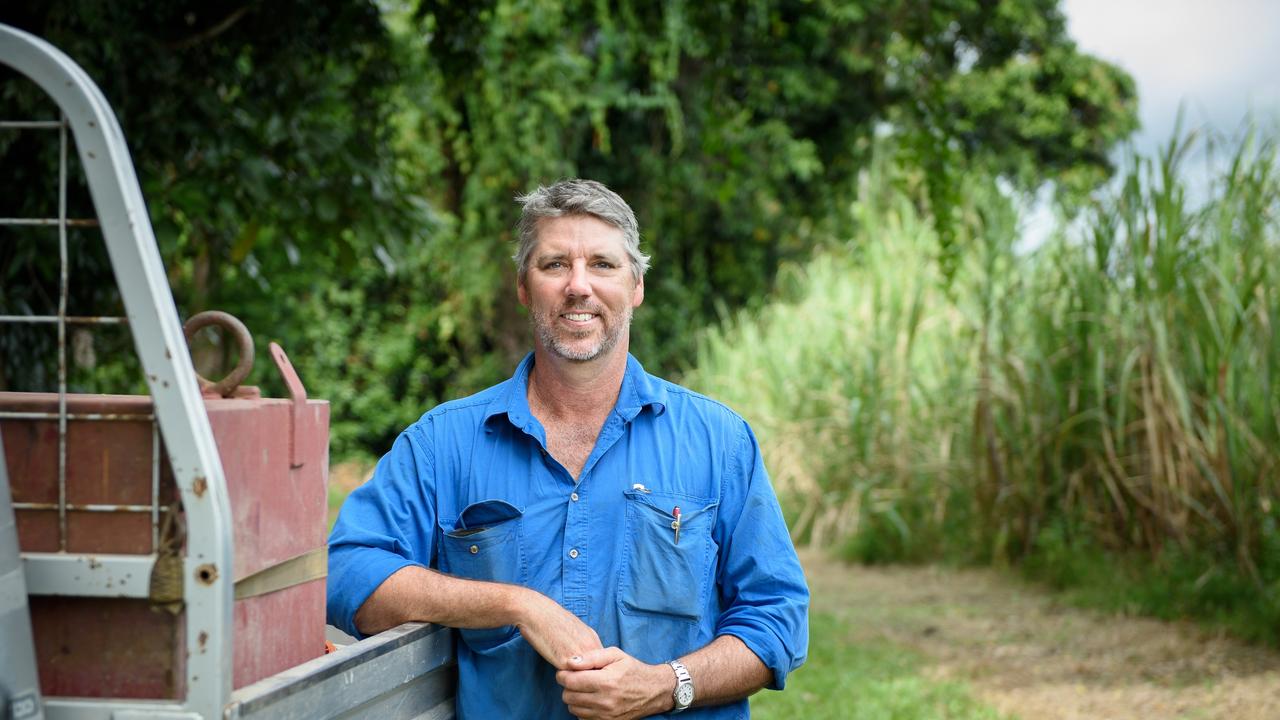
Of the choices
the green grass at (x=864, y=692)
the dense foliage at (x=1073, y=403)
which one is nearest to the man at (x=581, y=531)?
the green grass at (x=864, y=692)

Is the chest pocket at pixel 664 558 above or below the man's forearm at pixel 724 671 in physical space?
above

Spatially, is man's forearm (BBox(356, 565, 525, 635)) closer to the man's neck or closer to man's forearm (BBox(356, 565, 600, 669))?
man's forearm (BBox(356, 565, 600, 669))

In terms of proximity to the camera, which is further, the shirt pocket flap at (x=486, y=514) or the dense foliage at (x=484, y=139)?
the dense foliage at (x=484, y=139)

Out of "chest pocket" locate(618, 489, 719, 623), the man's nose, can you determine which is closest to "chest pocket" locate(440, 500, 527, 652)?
"chest pocket" locate(618, 489, 719, 623)

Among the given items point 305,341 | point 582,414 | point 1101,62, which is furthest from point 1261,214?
point 1101,62

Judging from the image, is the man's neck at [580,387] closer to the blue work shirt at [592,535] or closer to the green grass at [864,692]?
the blue work shirt at [592,535]

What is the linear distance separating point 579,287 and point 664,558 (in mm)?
Result: 594

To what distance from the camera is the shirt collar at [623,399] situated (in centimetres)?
275

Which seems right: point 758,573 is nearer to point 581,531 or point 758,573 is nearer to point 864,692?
point 581,531

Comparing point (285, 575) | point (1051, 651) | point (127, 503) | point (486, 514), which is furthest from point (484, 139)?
point (127, 503)

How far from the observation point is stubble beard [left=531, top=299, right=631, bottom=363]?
2777mm

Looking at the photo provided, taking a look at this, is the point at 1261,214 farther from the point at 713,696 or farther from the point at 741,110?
the point at 713,696

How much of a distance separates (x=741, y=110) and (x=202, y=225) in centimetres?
364

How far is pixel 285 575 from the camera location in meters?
2.02
